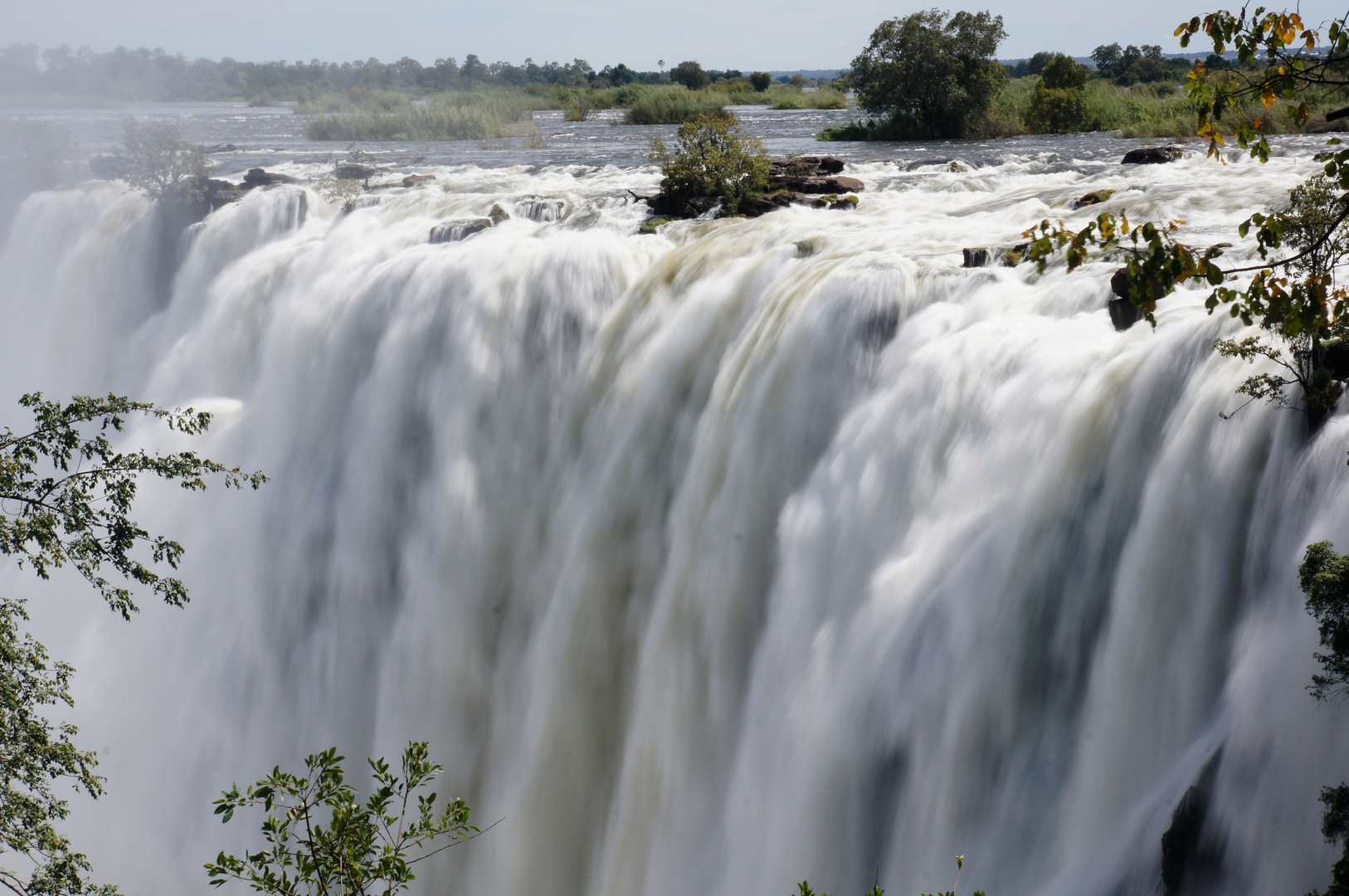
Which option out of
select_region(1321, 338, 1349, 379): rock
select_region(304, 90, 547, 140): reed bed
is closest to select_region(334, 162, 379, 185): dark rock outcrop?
select_region(304, 90, 547, 140): reed bed

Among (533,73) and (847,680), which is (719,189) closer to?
(847,680)

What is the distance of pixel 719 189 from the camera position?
56.6 feet

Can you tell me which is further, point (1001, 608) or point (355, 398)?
point (355, 398)

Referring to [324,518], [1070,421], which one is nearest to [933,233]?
[1070,421]

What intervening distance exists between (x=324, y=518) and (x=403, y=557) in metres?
1.72

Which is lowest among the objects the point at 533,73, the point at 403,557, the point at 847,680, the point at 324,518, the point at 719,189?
the point at 847,680

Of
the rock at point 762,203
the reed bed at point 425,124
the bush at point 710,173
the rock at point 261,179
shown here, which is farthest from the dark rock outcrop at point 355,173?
the reed bed at point 425,124

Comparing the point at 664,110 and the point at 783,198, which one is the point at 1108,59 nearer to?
the point at 664,110

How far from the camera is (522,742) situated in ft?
37.7

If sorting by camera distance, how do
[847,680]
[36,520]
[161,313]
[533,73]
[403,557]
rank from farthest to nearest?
Result: [533,73] → [161,313] → [403,557] → [847,680] → [36,520]

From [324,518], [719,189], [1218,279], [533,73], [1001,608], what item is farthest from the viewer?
[533,73]

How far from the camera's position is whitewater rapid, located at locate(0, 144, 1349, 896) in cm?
640

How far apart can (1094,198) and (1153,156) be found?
4678 mm

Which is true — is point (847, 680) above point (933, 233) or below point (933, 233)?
below
